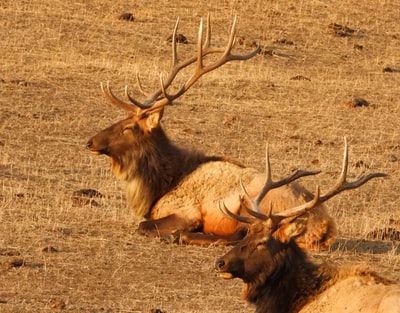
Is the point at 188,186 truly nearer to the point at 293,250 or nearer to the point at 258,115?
the point at 293,250

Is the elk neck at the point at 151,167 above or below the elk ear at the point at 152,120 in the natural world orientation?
below

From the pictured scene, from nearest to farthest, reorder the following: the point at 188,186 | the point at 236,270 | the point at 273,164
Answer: the point at 236,270 → the point at 188,186 → the point at 273,164

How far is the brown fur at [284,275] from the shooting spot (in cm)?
942

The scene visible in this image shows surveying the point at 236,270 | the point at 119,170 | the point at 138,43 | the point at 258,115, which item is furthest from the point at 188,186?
the point at 138,43

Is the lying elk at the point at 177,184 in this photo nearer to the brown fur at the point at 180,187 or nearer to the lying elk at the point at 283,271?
the brown fur at the point at 180,187

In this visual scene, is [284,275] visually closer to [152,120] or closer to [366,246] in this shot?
[366,246]

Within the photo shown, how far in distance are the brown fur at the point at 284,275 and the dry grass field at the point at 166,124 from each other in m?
1.25

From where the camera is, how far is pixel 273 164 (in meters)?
17.8

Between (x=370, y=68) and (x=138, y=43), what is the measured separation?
159 inches

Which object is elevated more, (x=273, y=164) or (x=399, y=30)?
(x=399, y=30)

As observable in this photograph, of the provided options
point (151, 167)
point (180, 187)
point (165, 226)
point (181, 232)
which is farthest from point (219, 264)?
point (151, 167)

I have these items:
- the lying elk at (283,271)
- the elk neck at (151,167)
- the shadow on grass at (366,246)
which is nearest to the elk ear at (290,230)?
the lying elk at (283,271)

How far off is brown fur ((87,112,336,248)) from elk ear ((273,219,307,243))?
9.83ft

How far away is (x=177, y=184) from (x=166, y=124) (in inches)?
237
